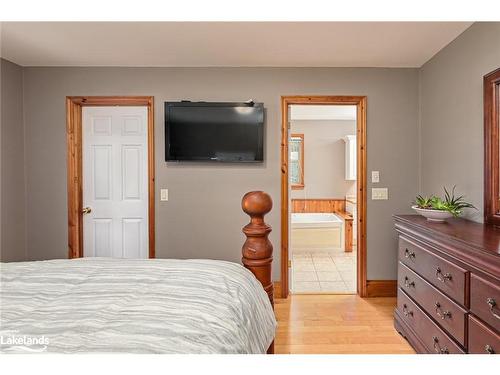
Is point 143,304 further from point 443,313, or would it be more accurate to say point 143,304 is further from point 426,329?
point 426,329

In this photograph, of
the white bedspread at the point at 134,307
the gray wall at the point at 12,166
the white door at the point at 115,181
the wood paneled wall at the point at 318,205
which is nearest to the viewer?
the white bedspread at the point at 134,307

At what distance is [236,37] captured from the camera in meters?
2.50

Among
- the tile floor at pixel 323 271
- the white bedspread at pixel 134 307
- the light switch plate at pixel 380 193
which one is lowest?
the tile floor at pixel 323 271

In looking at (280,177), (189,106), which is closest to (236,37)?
(189,106)

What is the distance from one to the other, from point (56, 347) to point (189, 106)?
2.67 metres

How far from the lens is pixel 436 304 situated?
6.32 ft

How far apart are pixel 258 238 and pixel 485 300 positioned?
1.08 m

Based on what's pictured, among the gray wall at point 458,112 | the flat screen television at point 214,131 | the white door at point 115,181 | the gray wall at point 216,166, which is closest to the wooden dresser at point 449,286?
the gray wall at point 458,112

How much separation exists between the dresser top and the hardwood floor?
877 millimetres

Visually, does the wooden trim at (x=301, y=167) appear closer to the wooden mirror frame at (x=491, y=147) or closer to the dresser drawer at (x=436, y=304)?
the dresser drawer at (x=436, y=304)

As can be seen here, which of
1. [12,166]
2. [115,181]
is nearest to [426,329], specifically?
[115,181]

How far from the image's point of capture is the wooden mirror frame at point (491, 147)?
6.76 ft

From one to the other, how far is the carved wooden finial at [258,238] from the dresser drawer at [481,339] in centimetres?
100

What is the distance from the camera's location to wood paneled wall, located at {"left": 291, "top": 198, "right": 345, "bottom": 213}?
616 centimetres
